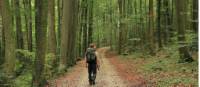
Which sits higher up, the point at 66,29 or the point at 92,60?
the point at 66,29

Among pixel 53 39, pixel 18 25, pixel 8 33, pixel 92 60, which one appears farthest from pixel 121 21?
pixel 92 60

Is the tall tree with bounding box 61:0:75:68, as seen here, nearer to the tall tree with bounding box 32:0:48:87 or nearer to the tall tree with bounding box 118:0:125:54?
the tall tree with bounding box 32:0:48:87

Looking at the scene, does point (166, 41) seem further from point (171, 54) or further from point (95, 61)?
point (95, 61)

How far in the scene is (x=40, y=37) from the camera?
47.9ft

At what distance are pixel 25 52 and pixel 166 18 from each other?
689 inches

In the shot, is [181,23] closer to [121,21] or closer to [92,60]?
[92,60]

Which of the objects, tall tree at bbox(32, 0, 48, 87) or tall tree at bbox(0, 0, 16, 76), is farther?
tall tree at bbox(0, 0, 16, 76)

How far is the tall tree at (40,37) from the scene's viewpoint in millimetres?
14116

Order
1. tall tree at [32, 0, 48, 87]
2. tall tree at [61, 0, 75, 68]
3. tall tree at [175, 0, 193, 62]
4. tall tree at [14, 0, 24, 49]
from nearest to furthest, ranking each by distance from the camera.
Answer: tall tree at [32, 0, 48, 87]
tall tree at [175, 0, 193, 62]
tall tree at [61, 0, 75, 68]
tall tree at [14, 0, 24, 49]

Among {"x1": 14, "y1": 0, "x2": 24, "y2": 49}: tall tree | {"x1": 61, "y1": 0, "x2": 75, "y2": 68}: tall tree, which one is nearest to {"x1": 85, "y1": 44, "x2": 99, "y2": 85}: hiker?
{"x1": 61, "y1": 0, "x2": 75, "y2": 68}: tall tree

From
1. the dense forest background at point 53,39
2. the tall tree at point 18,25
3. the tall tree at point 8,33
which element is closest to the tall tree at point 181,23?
the dense forest background at point 53,39

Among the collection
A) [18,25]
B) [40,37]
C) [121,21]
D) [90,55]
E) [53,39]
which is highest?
[121,21]

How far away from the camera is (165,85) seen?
13.5 m

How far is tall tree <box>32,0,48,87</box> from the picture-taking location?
1412 centimetres
